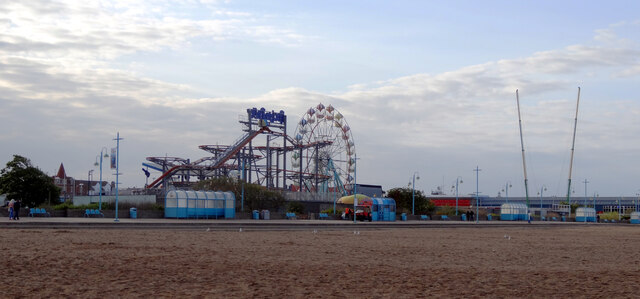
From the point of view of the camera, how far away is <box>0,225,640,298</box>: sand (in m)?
13.3

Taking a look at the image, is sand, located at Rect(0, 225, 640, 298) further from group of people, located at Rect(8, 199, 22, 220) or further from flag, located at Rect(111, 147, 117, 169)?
flag, located at Rect(111, 147, 117, 169)

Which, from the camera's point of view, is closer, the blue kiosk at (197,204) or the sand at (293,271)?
the sand at (293,271)

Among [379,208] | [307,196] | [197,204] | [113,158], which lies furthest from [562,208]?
[113,158]

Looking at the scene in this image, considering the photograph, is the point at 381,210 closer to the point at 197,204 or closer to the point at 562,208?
the point at 197,204

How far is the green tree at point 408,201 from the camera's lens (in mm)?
94938

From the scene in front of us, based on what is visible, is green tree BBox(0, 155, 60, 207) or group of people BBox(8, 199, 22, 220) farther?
green tree BBox(0, 155, 60, 207)

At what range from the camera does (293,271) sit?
16578 mm

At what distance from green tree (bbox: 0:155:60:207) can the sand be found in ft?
181

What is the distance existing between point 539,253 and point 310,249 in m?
7.83

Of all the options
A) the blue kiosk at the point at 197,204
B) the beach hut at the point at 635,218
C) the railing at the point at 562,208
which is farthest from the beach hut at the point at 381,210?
the railing at the point at 562,208

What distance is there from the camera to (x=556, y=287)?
1459 centimetres

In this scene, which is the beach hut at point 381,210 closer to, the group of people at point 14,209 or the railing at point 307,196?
the railing at point 307,196

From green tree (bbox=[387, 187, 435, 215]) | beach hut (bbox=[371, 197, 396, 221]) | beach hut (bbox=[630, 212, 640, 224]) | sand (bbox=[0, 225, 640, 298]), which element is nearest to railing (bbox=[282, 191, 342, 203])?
green tree (bbox=[387, 187, 435, 215])

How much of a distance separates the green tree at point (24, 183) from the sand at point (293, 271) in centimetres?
5525
